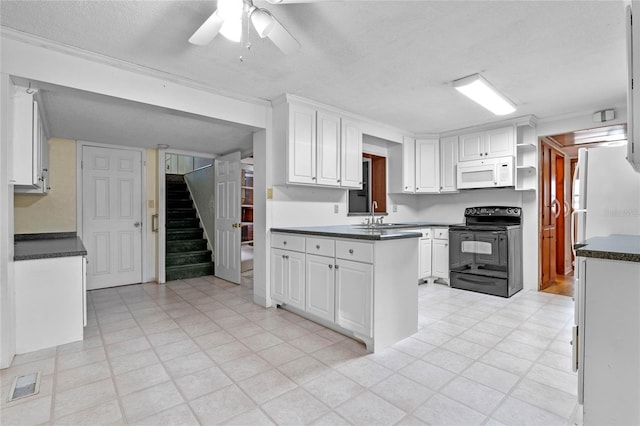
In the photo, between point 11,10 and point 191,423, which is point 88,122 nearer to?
point 11,10

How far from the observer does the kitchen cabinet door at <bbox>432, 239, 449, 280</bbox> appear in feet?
15.0

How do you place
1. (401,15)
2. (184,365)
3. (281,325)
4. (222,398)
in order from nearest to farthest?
(222,398), (401,15), (184,365), (281,325)

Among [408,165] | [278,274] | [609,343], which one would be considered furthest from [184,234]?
[609,343]

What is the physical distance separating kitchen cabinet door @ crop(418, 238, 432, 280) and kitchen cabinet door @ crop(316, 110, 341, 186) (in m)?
1.76

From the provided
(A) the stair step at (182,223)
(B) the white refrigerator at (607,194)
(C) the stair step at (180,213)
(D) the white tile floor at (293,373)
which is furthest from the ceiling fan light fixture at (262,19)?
(C) the stair step at (180,213)

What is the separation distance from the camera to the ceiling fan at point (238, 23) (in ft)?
5.47

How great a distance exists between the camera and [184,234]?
5.94m

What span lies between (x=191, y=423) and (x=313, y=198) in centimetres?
278

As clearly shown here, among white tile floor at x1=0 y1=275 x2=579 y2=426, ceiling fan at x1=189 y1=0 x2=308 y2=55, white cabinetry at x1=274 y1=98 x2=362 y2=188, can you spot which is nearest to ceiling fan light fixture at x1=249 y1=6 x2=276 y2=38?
ceiling fan at x1=189 y1=0 x2=308 y2=55

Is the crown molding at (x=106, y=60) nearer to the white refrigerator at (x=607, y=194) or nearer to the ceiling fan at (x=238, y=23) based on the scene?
the ceiling fan at (x=238, y=23)

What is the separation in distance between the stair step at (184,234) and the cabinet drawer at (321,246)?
3.75m

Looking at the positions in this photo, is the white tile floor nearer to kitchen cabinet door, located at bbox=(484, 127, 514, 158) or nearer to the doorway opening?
the doorway opening

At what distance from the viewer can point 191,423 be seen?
1632 mm

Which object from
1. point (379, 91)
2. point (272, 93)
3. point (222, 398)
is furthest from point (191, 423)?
point (379, 91)
